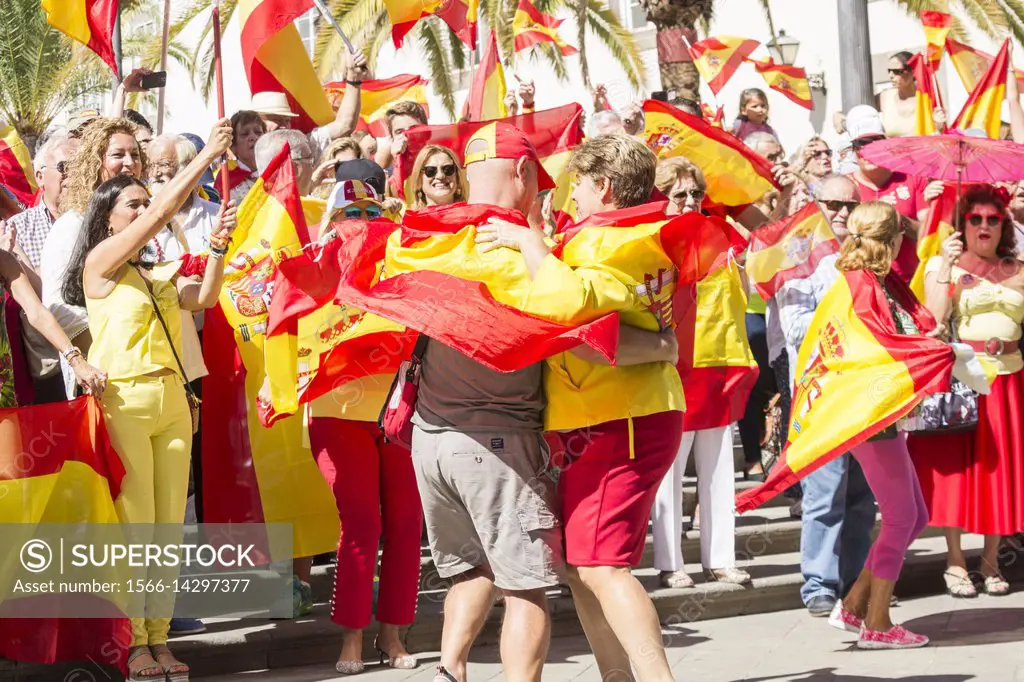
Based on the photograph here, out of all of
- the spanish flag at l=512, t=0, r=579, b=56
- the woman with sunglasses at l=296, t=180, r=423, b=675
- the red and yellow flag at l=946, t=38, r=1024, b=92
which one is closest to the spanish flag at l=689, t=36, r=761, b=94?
the spanish flag at l=512, t=0, r=579, b=56

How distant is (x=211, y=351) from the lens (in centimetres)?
743

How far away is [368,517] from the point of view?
22.1 ft

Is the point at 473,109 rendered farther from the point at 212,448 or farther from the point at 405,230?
the point at 405,230

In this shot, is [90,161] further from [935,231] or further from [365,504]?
[935,231]

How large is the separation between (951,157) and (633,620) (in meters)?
4.03

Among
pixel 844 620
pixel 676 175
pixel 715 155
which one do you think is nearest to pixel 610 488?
pixel 844 620

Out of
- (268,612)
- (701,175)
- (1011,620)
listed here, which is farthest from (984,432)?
(268,612)

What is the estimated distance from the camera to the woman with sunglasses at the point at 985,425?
28.3ft

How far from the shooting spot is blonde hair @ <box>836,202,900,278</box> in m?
7.28

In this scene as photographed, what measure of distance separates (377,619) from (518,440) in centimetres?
225

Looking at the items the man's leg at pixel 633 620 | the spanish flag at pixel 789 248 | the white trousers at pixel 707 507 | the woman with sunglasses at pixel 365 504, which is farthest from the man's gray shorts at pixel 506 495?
the spanish flag at pixel 789 248

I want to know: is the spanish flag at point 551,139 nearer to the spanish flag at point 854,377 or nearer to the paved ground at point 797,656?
the spanish flag at point 854,377

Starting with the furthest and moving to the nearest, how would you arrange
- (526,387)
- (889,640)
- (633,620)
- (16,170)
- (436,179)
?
(16,170), (889,640), (436,179), (526,387), (633,620)

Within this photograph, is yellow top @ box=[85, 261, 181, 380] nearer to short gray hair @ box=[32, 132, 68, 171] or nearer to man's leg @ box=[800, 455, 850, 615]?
short gray hair @ box=[32, 132, 68, 171]
